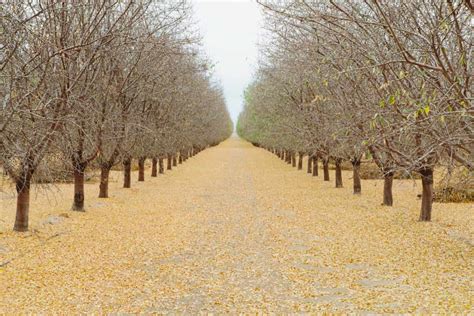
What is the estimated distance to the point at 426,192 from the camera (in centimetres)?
1352

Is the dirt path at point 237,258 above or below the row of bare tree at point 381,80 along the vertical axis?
below

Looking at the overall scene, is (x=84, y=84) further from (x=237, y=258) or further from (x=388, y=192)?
(x=388, y=192)

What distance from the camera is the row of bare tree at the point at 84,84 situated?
8.52 meters

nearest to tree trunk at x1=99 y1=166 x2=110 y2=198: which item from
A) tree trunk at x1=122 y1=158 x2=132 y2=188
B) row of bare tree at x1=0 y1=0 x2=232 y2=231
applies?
row of bare tree at x1=0 y1=0 x2=232 y2=231

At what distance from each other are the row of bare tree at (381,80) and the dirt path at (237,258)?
5.63 ft

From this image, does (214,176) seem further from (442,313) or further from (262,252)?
(442,313)

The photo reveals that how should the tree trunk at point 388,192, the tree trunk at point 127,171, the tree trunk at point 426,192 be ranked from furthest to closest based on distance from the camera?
1. the tree trunk at point 127,171
2. the tree trunk at point 388,192
3. the tree trunk at point 426,192

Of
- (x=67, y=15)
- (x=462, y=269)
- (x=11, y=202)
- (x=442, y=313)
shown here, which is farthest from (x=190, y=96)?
(x=442, y=313)

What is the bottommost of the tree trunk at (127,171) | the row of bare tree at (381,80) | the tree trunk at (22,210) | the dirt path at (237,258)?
the dirt path at (237,258)

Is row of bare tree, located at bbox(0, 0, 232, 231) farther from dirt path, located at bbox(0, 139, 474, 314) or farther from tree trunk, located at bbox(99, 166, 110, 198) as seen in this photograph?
dirt path, located at bbox(0, 139, 474, 314)

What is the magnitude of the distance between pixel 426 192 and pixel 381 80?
426cm

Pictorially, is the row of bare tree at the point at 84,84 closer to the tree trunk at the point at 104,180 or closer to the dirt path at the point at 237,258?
the tree trunk at the point at 104,180

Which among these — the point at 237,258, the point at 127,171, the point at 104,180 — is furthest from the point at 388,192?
the point at 127,171

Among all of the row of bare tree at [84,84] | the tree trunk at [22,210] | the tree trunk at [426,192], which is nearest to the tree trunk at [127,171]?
the row of bare tree at [84,84]
